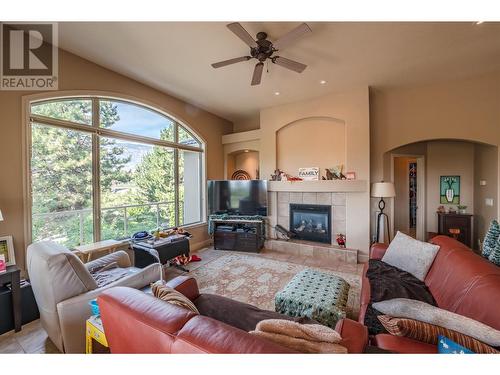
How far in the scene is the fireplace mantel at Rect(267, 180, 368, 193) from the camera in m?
4.00

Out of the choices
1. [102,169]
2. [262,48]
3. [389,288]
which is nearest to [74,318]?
[102,169]

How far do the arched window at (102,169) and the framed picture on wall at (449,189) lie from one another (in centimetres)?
600

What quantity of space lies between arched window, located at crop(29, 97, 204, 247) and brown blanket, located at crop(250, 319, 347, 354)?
3.16 meters

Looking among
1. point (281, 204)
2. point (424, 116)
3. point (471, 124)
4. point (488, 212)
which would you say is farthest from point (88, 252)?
point (488, 212)

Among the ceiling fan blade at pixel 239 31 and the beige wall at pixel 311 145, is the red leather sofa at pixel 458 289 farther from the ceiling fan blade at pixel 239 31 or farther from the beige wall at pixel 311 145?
the ceiling fan blade at pixel 239 31

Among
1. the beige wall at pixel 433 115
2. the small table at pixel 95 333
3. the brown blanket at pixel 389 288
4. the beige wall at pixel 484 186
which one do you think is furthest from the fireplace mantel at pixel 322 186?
the small table at pixel 95 333

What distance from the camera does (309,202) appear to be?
14.9ft

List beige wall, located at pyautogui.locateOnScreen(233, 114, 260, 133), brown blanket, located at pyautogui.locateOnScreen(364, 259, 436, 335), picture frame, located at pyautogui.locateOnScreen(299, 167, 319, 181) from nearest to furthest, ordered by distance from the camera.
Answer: brown blanket, located at pyautogui.locateOnScreen(364, 259, 436, 335) → picture frame, located at pyautogui.locateOnScreen(299, 167, 319, 181) → beige wall, located at pyautogui.locateOnScreen(233, 114, 260, 133)

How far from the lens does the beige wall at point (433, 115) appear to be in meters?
3.54

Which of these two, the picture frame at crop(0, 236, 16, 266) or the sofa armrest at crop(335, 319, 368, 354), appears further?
the picture frame at crop(0, 236, 16, 266)

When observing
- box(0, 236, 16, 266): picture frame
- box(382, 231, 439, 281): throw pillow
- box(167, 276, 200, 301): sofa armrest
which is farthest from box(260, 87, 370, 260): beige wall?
box(0, 236, 16, 266): picture frame

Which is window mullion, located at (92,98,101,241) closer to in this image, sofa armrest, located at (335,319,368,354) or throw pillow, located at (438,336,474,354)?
sofa armrest, located at (335,319,368,354)

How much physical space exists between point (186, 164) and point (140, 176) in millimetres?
1345

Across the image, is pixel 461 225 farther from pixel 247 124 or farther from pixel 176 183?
pixel 176 183
